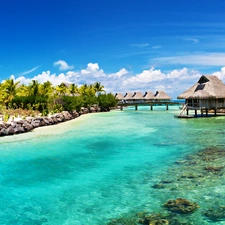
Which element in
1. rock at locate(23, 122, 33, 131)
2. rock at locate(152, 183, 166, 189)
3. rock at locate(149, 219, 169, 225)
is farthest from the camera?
rock at locate(23, 122, 33, 131)

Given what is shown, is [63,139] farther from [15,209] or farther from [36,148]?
[15,209]

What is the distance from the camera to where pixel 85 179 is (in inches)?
309

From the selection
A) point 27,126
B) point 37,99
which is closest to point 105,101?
point 37,99

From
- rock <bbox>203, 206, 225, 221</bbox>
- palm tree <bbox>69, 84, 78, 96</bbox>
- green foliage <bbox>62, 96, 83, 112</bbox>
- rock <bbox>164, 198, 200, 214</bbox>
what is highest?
palm tree <bbox>69, 84, 78, 96</bbox>

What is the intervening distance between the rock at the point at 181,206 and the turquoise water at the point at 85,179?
0.21m

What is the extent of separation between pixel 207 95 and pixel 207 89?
4.29 feet

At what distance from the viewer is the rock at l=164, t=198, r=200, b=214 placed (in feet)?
17.7

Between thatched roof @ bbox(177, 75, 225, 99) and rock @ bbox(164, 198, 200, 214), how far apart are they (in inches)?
856

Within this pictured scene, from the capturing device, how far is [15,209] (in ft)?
19.4

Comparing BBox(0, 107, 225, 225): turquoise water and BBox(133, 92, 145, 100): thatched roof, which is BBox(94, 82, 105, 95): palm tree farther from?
BBox(0, 107, 225, 225): turquoise water

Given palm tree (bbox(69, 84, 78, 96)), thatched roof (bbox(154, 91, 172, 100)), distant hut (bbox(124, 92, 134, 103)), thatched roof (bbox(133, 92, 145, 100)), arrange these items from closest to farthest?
palm tree (bbox(69, 84, 78, 96)), thatched roof (bbox(154, 91, 172, 100)), thatched roof (bbox(133, 92, 145, 100)), distant hut (bbox(124, 92, 134, 103))

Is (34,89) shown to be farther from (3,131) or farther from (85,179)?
(85,179)

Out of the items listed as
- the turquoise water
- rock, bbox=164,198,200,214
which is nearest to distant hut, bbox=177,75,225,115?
the turquoise water

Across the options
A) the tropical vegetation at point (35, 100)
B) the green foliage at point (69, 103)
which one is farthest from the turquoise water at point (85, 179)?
the green foliage at point (69, 103)
